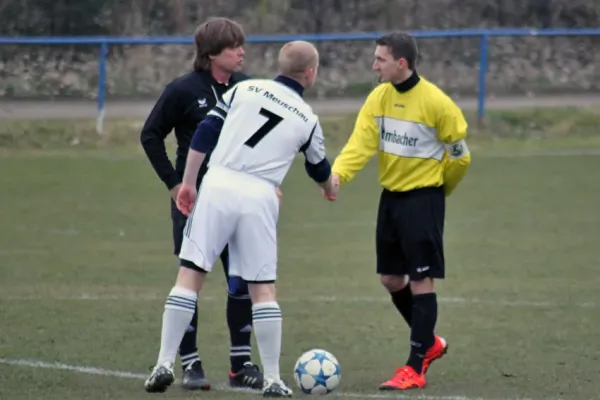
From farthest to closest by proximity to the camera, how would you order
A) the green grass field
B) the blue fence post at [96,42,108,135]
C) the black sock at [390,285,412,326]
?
the blue fence post at [96,42,108,135]
the black sock at [390,285,412,326]
the green grass field

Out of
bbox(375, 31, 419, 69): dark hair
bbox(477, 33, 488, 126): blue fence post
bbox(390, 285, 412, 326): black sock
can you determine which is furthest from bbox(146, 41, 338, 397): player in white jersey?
bbox(477, 33, 488, 126): blue fence post

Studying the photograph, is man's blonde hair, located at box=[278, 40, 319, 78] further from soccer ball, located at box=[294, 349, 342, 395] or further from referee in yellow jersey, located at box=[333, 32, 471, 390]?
soccer ball, located at box=[294, 349, 342, 395]

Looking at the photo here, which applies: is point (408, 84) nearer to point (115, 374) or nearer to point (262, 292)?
point (262, 292)

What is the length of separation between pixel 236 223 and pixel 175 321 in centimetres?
56

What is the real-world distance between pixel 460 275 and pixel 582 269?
3.29 ft

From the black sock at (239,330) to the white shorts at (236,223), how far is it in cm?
50

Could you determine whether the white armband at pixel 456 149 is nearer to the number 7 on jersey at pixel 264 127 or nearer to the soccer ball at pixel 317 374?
the number 7 on jersey at pixel 264 127

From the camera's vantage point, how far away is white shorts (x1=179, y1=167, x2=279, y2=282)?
20.1 ft

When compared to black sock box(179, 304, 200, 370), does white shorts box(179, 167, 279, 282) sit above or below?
above

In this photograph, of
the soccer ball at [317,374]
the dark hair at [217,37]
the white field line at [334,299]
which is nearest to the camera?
the soccer ball at [317,374]

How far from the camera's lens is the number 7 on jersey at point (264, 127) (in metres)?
6.15

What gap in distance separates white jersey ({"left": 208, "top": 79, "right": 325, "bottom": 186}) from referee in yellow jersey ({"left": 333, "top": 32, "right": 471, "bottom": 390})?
645 millimetres

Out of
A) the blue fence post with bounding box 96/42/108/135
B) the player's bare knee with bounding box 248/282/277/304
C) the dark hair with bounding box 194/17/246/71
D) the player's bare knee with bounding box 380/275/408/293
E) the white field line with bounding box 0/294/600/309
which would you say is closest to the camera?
the player's bare knee with bounding box 248/282/277/304

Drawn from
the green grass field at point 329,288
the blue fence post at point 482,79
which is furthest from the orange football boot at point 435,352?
the blue fence post at point 482,79
